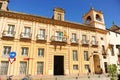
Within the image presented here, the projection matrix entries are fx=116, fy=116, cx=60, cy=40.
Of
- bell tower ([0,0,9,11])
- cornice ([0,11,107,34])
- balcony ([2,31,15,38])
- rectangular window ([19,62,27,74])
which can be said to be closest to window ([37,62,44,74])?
rectangular window ([19,62,27,74])

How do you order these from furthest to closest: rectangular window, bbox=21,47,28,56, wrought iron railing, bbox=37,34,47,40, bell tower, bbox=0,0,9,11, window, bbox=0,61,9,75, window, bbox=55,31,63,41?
1. window, bbox=55,31,63,41
2. wrought iron railing, bbox=37,34,47,40
3. bell tower, bbox=0,0,9,11
4. rectangular window, bbox=21,47,28,56
5. window, bbox=0,61,9,75

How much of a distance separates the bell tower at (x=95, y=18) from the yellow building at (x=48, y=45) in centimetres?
40

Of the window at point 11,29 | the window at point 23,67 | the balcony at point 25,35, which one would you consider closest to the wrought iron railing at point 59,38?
the balcony at point 25,35

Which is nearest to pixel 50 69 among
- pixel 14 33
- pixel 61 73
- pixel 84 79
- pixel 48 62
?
pixel 48 62

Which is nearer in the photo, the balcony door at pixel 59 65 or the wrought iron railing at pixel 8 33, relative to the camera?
the wrought iron railing at pixel 8 33

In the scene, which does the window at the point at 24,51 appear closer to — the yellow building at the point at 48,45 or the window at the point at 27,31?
the yellow building at the point at 48,45

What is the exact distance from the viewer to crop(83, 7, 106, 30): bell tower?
29719 mm

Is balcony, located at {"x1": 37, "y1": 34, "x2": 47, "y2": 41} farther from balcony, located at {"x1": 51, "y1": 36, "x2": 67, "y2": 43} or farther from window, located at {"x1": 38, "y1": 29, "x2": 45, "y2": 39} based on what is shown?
balcony, located at {"x1": 51, "y1": 36, "x2": 67, "y2": 43}

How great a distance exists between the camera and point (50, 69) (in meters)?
21.5

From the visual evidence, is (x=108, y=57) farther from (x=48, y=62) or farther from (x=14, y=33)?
(x=14, y=33)

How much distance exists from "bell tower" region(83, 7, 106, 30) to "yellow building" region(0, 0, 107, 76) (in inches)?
15.9

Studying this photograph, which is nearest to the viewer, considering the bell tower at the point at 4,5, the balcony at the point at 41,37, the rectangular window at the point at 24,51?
the rectangular window at the point at 24,51

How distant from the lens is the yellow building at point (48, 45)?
64.5 feet

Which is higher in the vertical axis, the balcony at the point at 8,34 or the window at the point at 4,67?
the balcony at the point at 8,34
